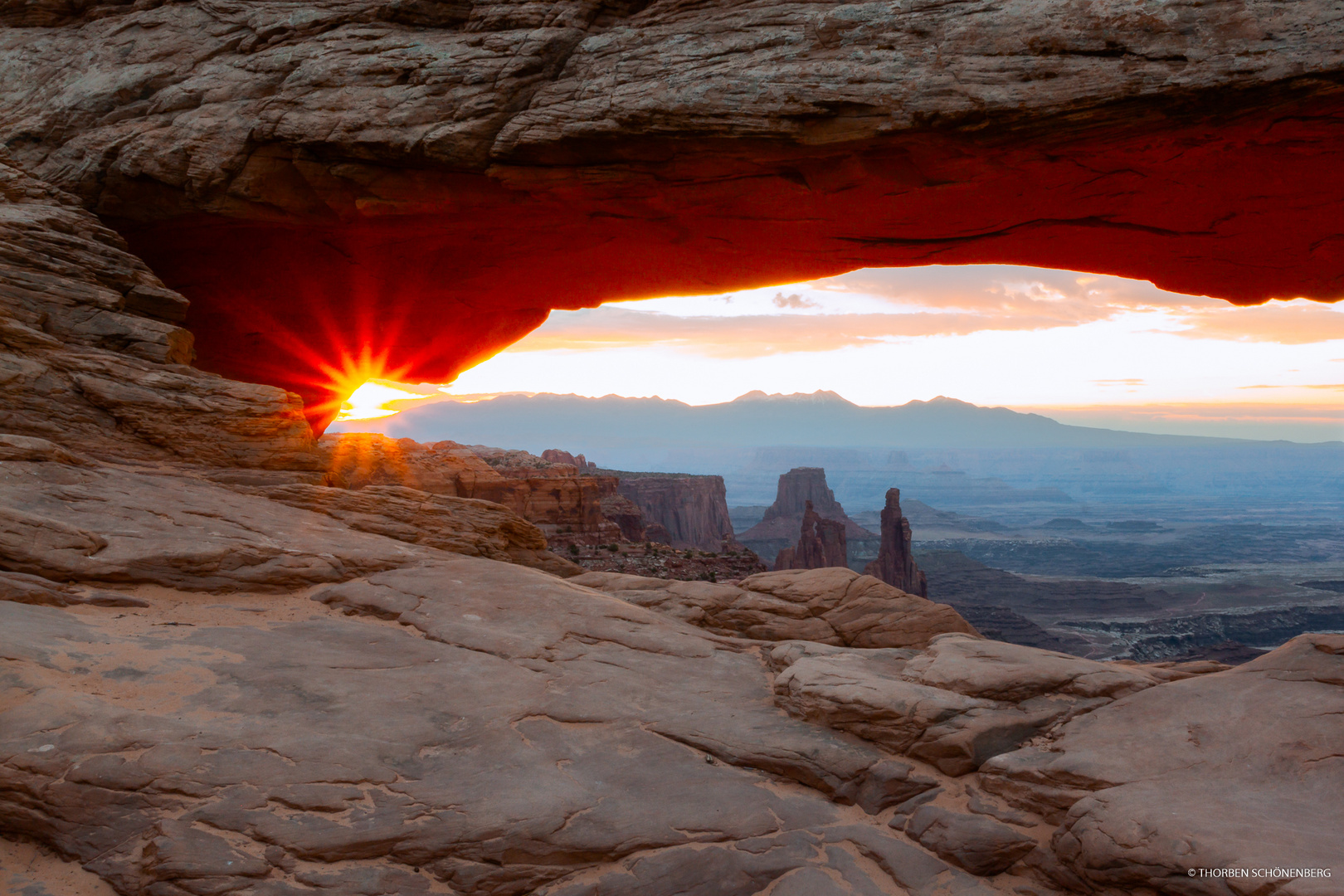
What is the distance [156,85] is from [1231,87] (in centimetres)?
1997

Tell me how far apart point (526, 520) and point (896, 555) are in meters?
91.7

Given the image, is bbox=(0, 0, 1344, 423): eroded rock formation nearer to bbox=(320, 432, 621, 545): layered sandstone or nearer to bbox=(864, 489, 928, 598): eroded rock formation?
bbox=(320, 432, 621, 545): layered sandstone

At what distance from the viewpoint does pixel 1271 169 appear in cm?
1280

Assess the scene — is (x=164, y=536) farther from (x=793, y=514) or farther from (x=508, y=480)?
(x=793, y=514)

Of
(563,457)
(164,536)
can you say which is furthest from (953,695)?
(563,457)

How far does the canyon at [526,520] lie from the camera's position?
22.3ft

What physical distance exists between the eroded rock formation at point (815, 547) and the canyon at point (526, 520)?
73.2m

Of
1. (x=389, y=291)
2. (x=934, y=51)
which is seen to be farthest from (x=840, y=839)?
(x=389, y=291)

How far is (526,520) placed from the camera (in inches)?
561

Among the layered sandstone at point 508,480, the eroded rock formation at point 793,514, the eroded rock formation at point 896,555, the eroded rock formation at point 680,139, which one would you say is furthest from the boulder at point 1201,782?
the eroded rock formation at point 793,514

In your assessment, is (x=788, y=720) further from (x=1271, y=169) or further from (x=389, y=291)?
(x=389, y=291)

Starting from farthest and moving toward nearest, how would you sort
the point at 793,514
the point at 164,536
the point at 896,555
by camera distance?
1. the point at 793,514
2. the point at 896,555
3. the point at 164,536

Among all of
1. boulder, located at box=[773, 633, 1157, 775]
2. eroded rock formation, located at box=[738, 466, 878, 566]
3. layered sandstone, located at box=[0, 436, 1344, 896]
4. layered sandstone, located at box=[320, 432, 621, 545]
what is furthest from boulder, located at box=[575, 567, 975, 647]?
eroded rock formation, located at box=[738, 466, 878, 566]

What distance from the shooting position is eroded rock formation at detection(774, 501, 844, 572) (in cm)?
9225
